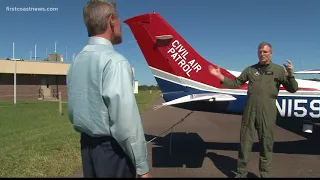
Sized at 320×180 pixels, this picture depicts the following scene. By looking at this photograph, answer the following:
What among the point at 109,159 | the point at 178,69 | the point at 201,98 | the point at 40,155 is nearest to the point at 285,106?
the point at 201,98

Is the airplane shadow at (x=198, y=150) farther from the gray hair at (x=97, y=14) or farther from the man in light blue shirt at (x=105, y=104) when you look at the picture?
the gray hair at (x=97, y=14)

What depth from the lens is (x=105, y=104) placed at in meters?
1.84

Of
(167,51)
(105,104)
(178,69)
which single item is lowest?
(105,104)

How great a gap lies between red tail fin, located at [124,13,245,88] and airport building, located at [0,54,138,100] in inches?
1293

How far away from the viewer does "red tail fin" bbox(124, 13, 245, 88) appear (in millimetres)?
7273

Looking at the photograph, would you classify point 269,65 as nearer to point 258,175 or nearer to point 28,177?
point 258,175

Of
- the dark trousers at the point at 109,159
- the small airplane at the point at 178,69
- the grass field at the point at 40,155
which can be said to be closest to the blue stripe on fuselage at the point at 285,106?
the small airplane at the point at 178,69

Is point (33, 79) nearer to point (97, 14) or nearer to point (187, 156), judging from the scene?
point (187, 156)

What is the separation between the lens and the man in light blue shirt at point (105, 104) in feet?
5.88

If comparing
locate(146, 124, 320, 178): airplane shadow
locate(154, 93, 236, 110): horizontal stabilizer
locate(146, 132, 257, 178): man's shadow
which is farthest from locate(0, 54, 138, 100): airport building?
locate(154, 93, 236, 110): horizontal stabilizer

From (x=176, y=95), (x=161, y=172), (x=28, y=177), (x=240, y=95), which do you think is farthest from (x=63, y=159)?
(x=240, y=95)

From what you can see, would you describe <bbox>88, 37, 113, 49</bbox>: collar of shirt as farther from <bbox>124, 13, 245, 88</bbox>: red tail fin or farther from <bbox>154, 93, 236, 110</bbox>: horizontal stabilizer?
<bbox>124, 13, 245, 88</bbox>: red tail fin

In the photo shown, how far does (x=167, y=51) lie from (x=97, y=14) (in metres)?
5.47

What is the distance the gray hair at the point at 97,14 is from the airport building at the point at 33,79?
37.9m
